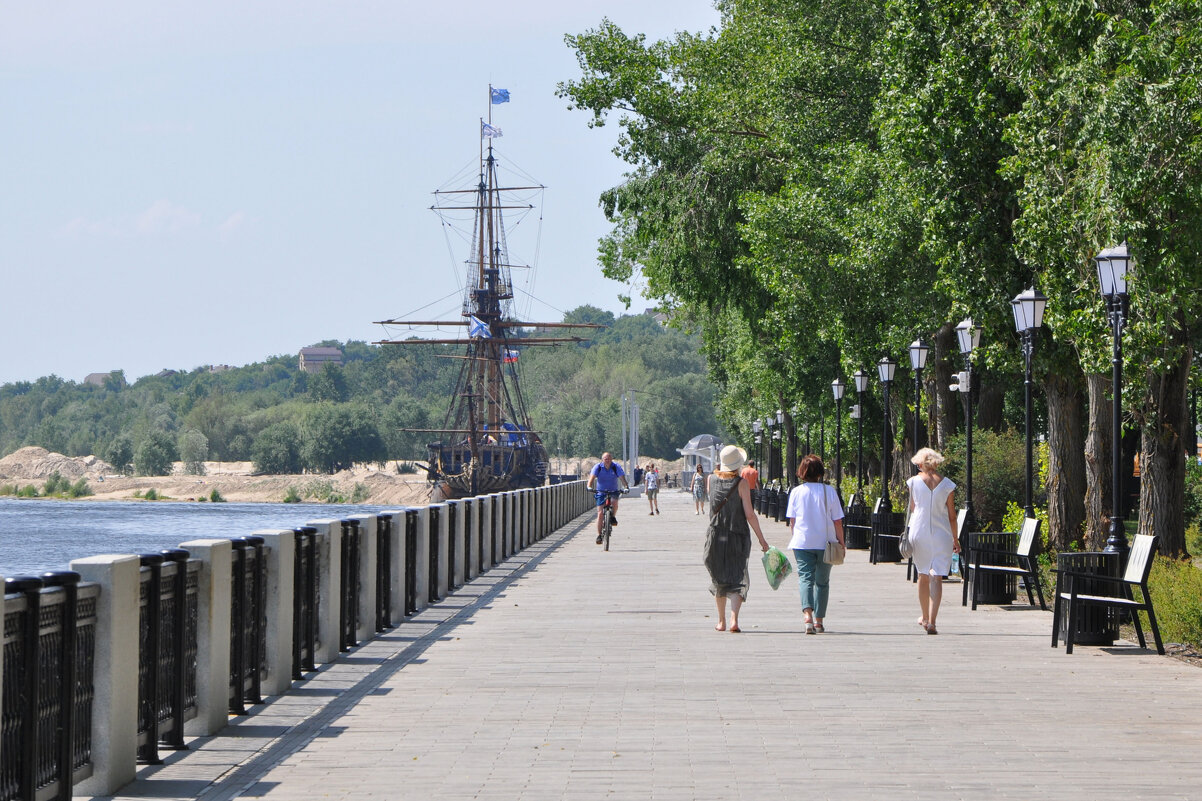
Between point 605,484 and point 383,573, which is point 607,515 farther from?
point 383,573

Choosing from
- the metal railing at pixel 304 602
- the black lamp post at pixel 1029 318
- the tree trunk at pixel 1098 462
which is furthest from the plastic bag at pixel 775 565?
the tree trunk at pixel 1098 462

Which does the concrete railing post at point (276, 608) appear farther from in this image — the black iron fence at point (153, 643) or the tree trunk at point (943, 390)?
the tree trunk at point (943, 390)

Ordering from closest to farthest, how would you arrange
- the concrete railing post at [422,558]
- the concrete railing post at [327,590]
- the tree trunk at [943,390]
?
the concrete railing post at [327,590] → the concrete railing post at [422,558] → the tree trunk at [943,390]

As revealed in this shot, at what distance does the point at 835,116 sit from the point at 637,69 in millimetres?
5769

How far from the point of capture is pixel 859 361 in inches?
1268

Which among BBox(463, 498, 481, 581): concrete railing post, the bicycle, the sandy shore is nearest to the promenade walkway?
BBox(463, 498, 481, 581): concrete railing post

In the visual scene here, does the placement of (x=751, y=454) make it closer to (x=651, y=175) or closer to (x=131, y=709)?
(x=651, y=175)

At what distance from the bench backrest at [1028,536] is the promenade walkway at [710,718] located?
100cm

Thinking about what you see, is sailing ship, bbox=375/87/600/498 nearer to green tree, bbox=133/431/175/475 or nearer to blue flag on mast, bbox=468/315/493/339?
blue flag on mast, bbox=468/315/493/339

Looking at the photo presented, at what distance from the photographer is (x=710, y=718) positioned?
9406 millimetres

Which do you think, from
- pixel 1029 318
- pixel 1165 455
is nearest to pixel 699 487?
pixel 1029 318

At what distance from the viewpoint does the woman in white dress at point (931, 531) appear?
47.1 feet

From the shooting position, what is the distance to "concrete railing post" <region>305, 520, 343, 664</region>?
39.4 feet

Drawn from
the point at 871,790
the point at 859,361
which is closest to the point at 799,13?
the point at 859,361
